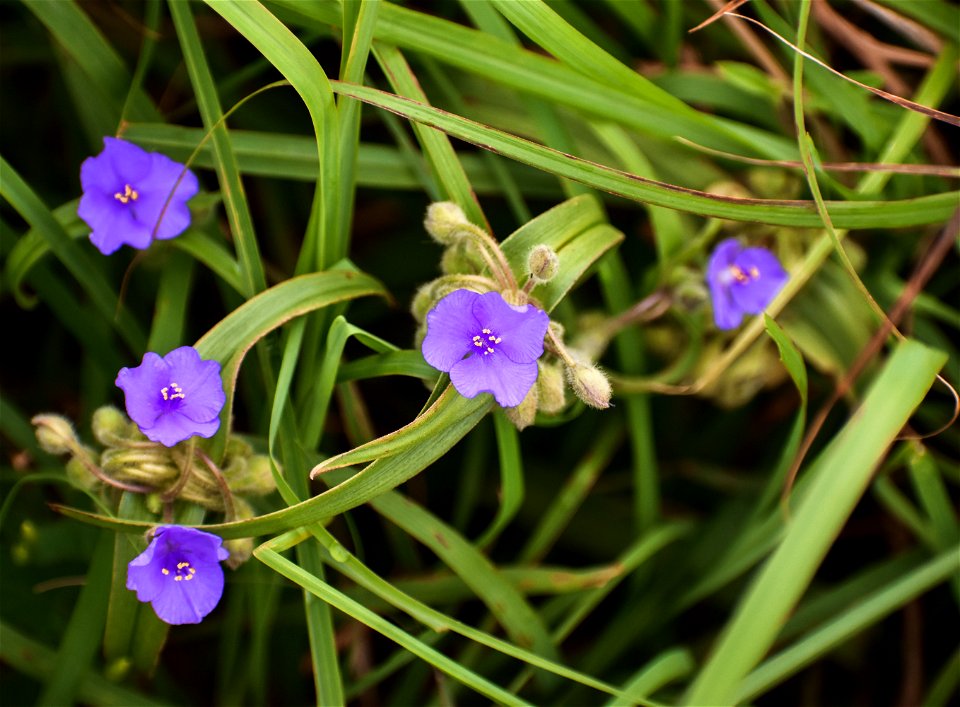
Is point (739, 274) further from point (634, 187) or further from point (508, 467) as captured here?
point (508, 467)

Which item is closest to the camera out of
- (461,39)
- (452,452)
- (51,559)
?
(461,39)

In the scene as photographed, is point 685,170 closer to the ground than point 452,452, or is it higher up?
higher up

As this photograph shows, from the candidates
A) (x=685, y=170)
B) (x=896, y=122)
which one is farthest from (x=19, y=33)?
(x=896, y=122)

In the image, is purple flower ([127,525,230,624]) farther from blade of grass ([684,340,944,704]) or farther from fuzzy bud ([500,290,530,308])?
blade of grass ([684,340,944,704])

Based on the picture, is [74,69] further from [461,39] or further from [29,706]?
[29,706]

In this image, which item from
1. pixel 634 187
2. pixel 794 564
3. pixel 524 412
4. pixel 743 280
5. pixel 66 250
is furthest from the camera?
pixel 743 280

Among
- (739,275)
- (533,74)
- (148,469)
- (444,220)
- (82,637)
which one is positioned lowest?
(82,637)

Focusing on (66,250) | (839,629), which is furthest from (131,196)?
(839,629)
